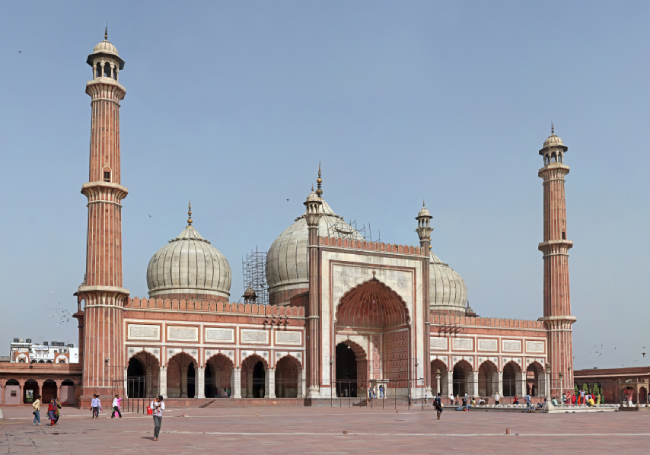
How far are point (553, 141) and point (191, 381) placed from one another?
25558 millimetres

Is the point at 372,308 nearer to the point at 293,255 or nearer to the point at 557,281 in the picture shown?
the point at 293,255

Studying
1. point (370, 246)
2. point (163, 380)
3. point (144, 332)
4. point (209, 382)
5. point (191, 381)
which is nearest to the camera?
point (144, 332)

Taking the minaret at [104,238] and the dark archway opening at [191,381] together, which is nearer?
the minaret at [104,238]

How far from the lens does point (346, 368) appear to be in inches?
1704

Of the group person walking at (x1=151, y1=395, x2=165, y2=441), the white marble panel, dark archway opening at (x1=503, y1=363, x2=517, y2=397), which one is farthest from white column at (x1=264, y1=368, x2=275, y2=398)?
person walking at (x1=151, y1=395, x2=165, y2=441)

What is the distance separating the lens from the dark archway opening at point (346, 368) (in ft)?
140

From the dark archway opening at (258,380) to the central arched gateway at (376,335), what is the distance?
4.17 metres

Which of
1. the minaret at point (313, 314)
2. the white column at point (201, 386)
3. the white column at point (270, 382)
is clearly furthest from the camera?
the minaret at point (313, 314)

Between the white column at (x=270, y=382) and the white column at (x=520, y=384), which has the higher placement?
the white column at (x=270, y=382)

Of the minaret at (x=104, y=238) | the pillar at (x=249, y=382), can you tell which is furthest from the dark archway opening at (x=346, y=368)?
the minaret at (x=104, y=238)

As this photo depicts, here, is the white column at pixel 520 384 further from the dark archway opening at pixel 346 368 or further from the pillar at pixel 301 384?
the pillar at pixel 301 384

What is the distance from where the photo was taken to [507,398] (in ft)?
140

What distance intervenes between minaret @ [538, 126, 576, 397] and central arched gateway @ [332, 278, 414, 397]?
32.6 ft

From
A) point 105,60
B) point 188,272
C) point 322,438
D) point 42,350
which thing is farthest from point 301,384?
point 42,350
